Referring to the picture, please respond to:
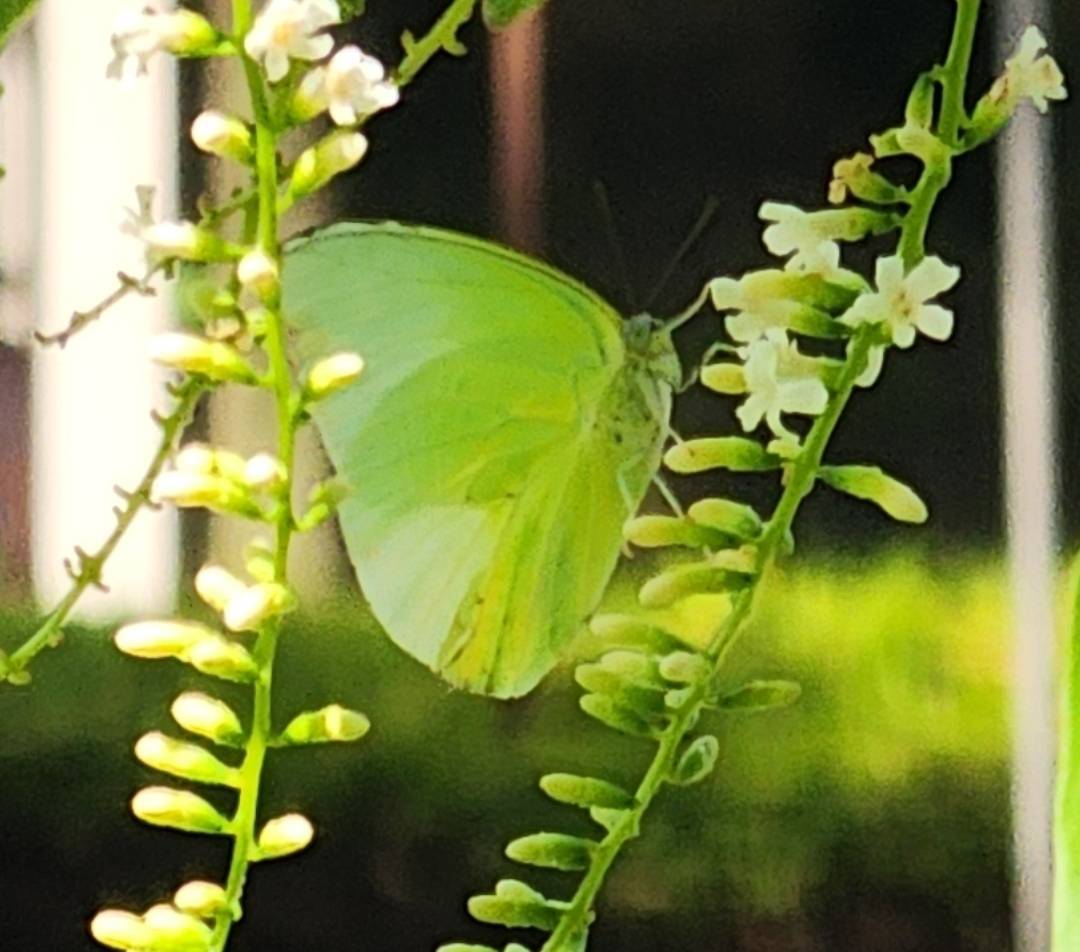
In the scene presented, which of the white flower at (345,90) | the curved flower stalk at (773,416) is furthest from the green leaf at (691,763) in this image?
the white flower at (345,90)

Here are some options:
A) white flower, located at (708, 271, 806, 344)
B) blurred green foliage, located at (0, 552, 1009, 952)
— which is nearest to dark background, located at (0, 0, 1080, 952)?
blurred green foliage, located at (0, 552, 1009, 952)

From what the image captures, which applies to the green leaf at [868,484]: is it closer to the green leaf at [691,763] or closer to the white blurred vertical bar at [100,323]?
the green leaf at [691,763]

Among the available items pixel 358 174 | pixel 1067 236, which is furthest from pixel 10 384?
pixel 1067 236

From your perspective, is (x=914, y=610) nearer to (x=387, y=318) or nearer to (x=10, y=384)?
(x=387, y=318)

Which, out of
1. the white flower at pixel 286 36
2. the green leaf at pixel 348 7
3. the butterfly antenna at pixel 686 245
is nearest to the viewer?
the white flower at pixel 286 36

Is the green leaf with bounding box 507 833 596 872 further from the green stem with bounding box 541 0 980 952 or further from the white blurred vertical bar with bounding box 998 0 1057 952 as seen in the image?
the white blurred vertical bar with bounding box 998 0 1057 952
